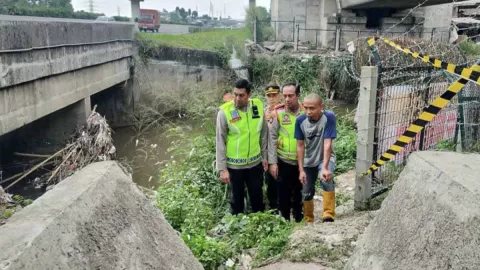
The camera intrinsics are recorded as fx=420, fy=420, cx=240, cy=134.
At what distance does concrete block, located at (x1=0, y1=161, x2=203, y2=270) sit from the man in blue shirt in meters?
2.04

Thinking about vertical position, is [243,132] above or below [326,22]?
below

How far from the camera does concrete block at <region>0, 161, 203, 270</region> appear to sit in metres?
1.44

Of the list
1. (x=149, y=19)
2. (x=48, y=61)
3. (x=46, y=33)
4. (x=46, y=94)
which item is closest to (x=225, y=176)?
(x=46, y=94)

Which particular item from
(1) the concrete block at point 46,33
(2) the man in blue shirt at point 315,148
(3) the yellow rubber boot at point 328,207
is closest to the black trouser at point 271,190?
(2) the man in blue shirt at point 315,148

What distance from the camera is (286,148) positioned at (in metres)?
4.38

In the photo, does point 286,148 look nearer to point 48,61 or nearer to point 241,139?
point 241,139

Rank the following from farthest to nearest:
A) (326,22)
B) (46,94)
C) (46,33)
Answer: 1. (326,22)
2. (46,94)
3. (46,33)

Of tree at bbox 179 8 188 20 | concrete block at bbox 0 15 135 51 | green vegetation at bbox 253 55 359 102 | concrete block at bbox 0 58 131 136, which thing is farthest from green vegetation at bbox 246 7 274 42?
Answer: tree at bbox 179 8 188 20

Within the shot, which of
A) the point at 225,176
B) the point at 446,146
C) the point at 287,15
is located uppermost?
the point at 287,15

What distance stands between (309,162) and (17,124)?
16.3ft

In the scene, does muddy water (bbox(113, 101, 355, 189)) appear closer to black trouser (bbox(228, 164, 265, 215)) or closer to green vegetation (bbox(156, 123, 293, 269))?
green vegetation (bbox(156, 123, 293, 269))

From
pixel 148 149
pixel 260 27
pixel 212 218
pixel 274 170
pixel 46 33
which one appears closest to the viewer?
pixel 274 170

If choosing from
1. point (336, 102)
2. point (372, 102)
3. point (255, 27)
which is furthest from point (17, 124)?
point (255, 27)

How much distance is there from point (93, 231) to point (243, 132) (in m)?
2.65
